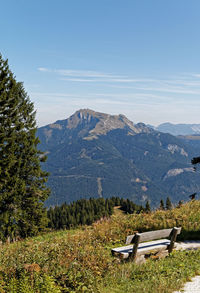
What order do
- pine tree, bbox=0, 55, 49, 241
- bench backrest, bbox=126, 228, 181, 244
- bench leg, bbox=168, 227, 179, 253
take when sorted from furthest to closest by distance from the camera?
pine tree, bbox=0, 55, 49, 241 → bench leg, bbox=168, 227, 179, 253 → bench backrest, bbox=126, 228, 181, 244

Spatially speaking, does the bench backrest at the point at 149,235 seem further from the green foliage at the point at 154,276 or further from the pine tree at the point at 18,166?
the pine tree at the point at 18,166

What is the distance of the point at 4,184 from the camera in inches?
1045

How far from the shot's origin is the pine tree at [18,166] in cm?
2641

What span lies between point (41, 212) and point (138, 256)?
2338 cm

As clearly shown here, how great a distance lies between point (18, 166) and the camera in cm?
2741

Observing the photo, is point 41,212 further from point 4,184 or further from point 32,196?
point 4,184

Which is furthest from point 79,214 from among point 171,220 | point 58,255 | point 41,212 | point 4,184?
point 58,255

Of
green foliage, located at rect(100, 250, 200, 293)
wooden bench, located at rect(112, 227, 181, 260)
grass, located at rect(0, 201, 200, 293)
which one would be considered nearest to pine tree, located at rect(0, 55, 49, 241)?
grass, located at rect(0, 201, 200, 293)

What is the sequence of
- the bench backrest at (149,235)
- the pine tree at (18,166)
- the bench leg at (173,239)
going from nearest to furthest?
the bench backrest at (149,235), the bench leg at (173,239), the pine tree at (18,166)

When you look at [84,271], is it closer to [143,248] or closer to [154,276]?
[154,276]

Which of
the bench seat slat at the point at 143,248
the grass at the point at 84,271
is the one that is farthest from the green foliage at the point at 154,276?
the bench seat slat at the point at 143,248

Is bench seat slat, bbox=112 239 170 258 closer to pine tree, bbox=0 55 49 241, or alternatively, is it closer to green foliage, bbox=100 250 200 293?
green foliage, bbox=100 250 200 293

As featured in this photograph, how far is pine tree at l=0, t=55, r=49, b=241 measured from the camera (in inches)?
1040

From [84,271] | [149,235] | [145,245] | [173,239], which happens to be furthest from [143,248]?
[84,271]
